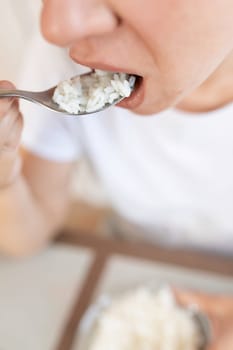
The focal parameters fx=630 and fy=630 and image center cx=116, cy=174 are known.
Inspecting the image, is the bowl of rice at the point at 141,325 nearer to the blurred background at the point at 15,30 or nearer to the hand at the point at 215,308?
the hand at the point at 215,308

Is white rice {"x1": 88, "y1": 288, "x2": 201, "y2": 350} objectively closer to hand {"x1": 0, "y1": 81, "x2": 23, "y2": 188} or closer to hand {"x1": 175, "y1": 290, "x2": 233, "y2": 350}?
hand {"x1": 175, "y1": 290, "x2": 233, "y2": 350}

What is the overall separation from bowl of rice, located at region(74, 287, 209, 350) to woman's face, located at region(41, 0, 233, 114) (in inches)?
9.3

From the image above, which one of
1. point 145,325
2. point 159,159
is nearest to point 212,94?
point 159,159

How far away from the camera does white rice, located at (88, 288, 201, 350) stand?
21.2 inches

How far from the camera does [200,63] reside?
Result: 0.41 metres

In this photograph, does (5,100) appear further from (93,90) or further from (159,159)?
(159,159)

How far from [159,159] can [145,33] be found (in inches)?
10.9

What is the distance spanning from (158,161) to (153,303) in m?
0.15

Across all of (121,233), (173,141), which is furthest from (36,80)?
(121,233)

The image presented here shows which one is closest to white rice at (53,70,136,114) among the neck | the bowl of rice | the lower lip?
the lower lip

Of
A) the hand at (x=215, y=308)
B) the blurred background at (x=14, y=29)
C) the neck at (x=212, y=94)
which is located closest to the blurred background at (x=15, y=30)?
the blurred background at (x=14, y=29)

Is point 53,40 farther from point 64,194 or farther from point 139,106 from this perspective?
point 64,194

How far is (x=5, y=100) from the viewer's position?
1.15ft

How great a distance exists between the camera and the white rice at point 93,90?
384 millimetres
